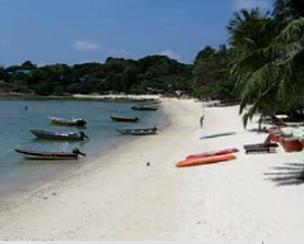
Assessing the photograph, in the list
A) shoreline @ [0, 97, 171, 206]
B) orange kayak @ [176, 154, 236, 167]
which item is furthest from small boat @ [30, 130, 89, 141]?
orange kayak @ [176, 154, 236, 167]

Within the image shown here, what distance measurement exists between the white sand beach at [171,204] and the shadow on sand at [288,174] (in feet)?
0.10

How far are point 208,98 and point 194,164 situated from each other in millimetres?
78248

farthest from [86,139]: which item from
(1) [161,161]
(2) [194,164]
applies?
(2) [194,164]

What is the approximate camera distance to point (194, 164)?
2420cm

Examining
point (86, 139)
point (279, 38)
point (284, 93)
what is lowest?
point (86, 139)

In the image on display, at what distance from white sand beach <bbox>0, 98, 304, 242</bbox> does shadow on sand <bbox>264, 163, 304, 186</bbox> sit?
1.2 inches

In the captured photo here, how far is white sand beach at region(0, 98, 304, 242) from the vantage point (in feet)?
42.7

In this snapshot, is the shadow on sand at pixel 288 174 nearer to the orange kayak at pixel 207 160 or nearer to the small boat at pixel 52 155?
the orange kayak at pixel 207 160

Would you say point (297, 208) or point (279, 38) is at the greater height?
point (279, 38)

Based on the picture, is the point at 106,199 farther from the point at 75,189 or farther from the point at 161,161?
the point at 161,161

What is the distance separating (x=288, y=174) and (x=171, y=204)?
420 cm

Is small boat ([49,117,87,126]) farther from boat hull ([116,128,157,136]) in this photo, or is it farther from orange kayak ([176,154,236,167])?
orange kayak ([176,154,236,167])

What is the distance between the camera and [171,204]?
55.3 ft

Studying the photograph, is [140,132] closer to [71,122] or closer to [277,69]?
[71,122]
